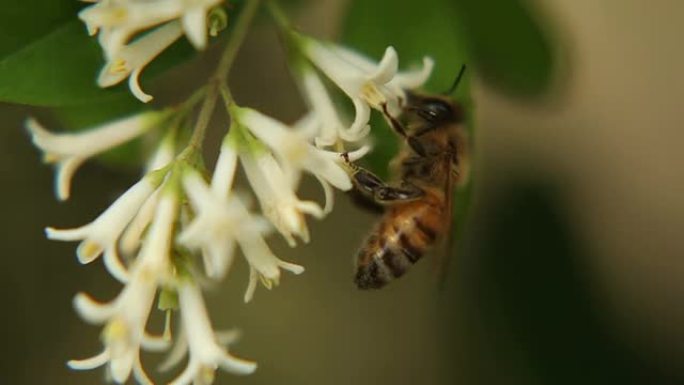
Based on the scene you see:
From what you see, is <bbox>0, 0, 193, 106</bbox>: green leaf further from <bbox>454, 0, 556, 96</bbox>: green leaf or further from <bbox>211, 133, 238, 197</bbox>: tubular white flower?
<bbox>454, 0, 556, 96</bbox>: green leaf

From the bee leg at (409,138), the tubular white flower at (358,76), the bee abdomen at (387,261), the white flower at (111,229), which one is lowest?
the bee abdomen at (387,261)

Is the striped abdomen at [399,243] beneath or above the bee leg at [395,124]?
beneath

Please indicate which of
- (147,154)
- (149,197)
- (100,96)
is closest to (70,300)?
(147,154)

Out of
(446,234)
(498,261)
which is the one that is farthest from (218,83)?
(498,261)

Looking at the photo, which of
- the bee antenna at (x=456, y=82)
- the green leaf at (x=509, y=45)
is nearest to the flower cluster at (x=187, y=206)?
the bee antenna at (x=456, y=82)

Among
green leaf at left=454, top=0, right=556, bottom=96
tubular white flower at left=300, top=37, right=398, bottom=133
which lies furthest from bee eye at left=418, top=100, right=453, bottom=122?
green leaf at left=454, top=0, right=556, bottom=96

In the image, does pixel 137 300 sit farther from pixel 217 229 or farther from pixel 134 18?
pixel 134 18

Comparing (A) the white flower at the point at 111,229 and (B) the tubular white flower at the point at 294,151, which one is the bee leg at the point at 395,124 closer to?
(B) the tubular white flower at the point at 294,151
